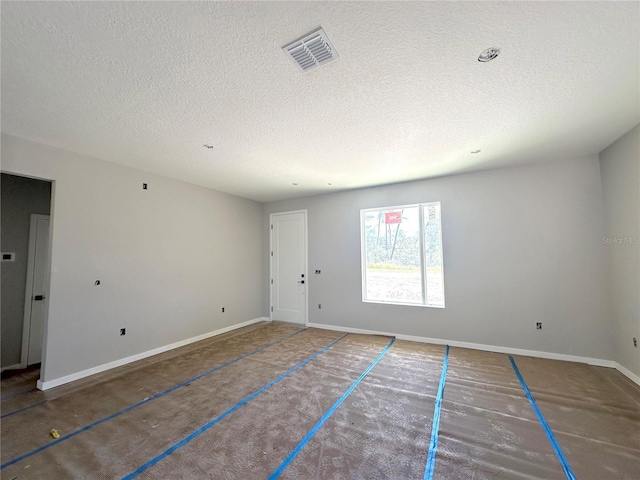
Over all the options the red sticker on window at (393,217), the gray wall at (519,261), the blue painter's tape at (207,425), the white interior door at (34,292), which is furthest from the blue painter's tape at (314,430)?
the white interior door at (34,292)

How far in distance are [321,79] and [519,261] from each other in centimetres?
380

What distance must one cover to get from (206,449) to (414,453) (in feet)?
5.08

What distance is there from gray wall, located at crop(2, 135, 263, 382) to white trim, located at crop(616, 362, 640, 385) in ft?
19.3

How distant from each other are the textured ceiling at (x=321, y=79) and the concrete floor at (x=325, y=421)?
9.11 feet

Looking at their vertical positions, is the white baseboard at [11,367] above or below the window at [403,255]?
below

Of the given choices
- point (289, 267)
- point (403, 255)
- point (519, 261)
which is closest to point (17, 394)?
point (289, 267)

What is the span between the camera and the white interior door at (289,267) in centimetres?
565

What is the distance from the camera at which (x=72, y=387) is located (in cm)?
292

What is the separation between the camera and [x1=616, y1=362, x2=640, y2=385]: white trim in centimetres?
282

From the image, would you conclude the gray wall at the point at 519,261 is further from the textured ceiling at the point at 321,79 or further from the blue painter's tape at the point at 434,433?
the blue painter's tape at the point at 434,433

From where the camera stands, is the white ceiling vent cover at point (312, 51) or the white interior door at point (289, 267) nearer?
the white ceiling vent cover at point (312, 51)

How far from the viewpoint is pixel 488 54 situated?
1.71m

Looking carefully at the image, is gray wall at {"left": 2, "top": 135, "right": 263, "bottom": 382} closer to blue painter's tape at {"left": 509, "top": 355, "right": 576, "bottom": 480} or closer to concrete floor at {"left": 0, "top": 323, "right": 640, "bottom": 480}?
concrete floor at {"left": 0, "top": 323, "right": 640, "bottom": 480}

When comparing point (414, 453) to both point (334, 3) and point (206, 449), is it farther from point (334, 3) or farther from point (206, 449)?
point (334, 3)
